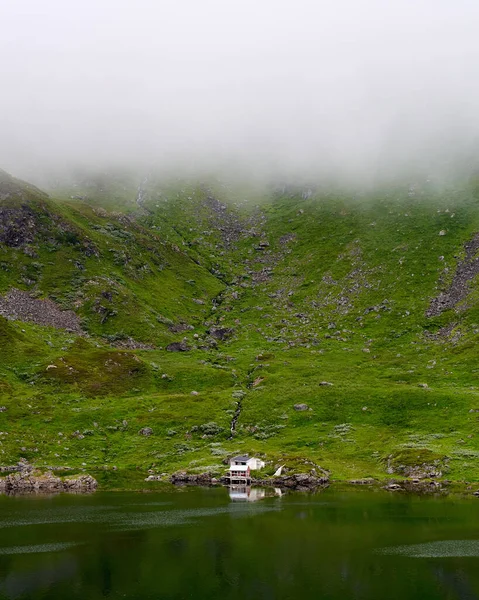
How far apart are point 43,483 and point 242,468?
3864cm

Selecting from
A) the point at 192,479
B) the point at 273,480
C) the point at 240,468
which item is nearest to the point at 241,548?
the point at 273,480

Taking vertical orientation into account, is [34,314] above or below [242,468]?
above

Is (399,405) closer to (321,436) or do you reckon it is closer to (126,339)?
(321,436)

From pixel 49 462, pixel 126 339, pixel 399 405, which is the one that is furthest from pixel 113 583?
pixel 126 339

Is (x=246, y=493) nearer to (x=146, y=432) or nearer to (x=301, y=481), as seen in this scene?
(x=301, y=481)

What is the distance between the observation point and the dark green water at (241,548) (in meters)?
49.7

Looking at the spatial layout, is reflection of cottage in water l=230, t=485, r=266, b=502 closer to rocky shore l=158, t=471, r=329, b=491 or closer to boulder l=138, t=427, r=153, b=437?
rocky shore l=158, t=471, r=329, b=491

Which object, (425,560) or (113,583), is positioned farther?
(425,560)

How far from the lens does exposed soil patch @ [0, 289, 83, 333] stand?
627 feet

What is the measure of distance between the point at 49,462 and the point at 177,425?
31.6m

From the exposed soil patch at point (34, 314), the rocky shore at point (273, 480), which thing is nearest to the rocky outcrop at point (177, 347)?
the exposed soil patch at point (34, 314)

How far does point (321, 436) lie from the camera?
13088 centimetres

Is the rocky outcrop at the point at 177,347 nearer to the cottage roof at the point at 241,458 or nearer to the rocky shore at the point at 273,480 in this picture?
the rocky shore at the point at 273,480

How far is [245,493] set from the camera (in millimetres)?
102562
